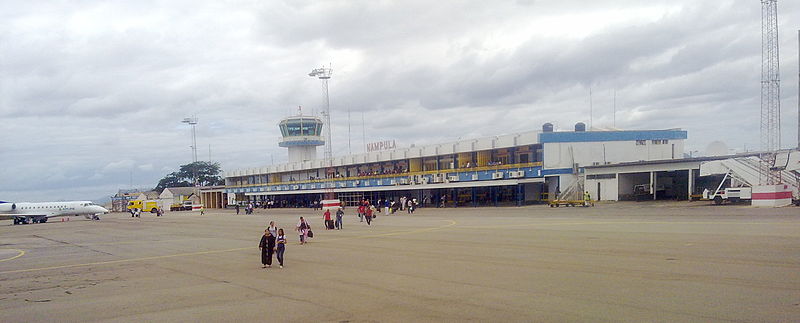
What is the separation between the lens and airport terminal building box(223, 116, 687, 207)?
58.9 metres

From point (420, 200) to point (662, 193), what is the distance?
32.8m

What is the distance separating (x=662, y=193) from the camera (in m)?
54.4

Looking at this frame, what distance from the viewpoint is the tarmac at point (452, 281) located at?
10.8 meters

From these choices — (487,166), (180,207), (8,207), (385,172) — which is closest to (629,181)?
(487,166)

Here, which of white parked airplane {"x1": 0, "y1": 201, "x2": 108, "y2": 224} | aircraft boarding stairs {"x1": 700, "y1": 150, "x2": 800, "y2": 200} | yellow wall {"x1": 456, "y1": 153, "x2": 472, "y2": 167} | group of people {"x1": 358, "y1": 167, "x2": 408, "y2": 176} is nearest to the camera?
aircraft boarding stairs {"x1": 700, "y1": 150, "x2": 800, "y2": 200}

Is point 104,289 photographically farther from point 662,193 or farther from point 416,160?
point 416,160

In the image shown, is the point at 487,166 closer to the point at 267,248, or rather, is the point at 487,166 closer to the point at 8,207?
the point at 267,248

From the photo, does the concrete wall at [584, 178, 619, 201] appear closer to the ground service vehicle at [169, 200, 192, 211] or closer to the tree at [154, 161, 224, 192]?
the ground service vehicle at [169, 200, 192, 211]

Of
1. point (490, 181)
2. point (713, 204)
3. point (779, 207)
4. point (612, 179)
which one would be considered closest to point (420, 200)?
point (490, 181)

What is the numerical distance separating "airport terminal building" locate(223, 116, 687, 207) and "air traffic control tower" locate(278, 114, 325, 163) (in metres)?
14.7

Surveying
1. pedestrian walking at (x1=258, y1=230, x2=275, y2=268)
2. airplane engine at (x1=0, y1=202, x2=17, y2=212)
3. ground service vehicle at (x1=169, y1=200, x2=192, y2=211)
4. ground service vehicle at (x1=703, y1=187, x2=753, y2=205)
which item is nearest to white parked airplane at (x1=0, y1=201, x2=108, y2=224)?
airplane engine at (x1=0, y1=202, x2=17, y2=212)

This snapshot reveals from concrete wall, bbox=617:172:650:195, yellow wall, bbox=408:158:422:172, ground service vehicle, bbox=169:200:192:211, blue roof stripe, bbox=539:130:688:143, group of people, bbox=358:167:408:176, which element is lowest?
ground service vehicle, bbox=169:200:192:211

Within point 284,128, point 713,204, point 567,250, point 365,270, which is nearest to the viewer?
point 365,270

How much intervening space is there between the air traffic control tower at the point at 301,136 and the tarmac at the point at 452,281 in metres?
88.5
